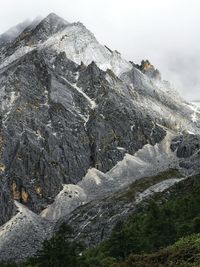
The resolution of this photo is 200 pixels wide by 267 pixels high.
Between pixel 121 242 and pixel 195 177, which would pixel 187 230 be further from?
pixel 195 177

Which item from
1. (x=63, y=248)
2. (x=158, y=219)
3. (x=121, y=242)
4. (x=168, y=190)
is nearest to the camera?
(x=63, y=248)

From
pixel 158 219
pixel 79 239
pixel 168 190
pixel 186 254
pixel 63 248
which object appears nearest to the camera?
pixel 186 254

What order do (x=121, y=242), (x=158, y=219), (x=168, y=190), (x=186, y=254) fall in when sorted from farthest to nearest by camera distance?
(x=168, y=190) → (x=158, y=219) → (x=121, y=242) → (x=186, y=254)

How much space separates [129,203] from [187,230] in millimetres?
114601

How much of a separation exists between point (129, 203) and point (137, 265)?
6143 inches

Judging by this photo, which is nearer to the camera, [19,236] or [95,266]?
[95,266]

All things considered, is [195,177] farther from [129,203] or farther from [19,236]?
[19,236]

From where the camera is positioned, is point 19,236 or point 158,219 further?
point 19,236

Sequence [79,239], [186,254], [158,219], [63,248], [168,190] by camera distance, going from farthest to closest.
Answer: [168,190] → [79,239] → [158,219] → [63,248] → [186,254]

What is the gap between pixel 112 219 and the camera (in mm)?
183625

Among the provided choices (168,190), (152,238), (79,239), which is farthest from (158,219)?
(168,190)

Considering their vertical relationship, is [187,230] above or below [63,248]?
below

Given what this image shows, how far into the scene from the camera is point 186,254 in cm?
4006

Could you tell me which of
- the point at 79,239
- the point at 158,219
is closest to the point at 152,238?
the point at 158,219
